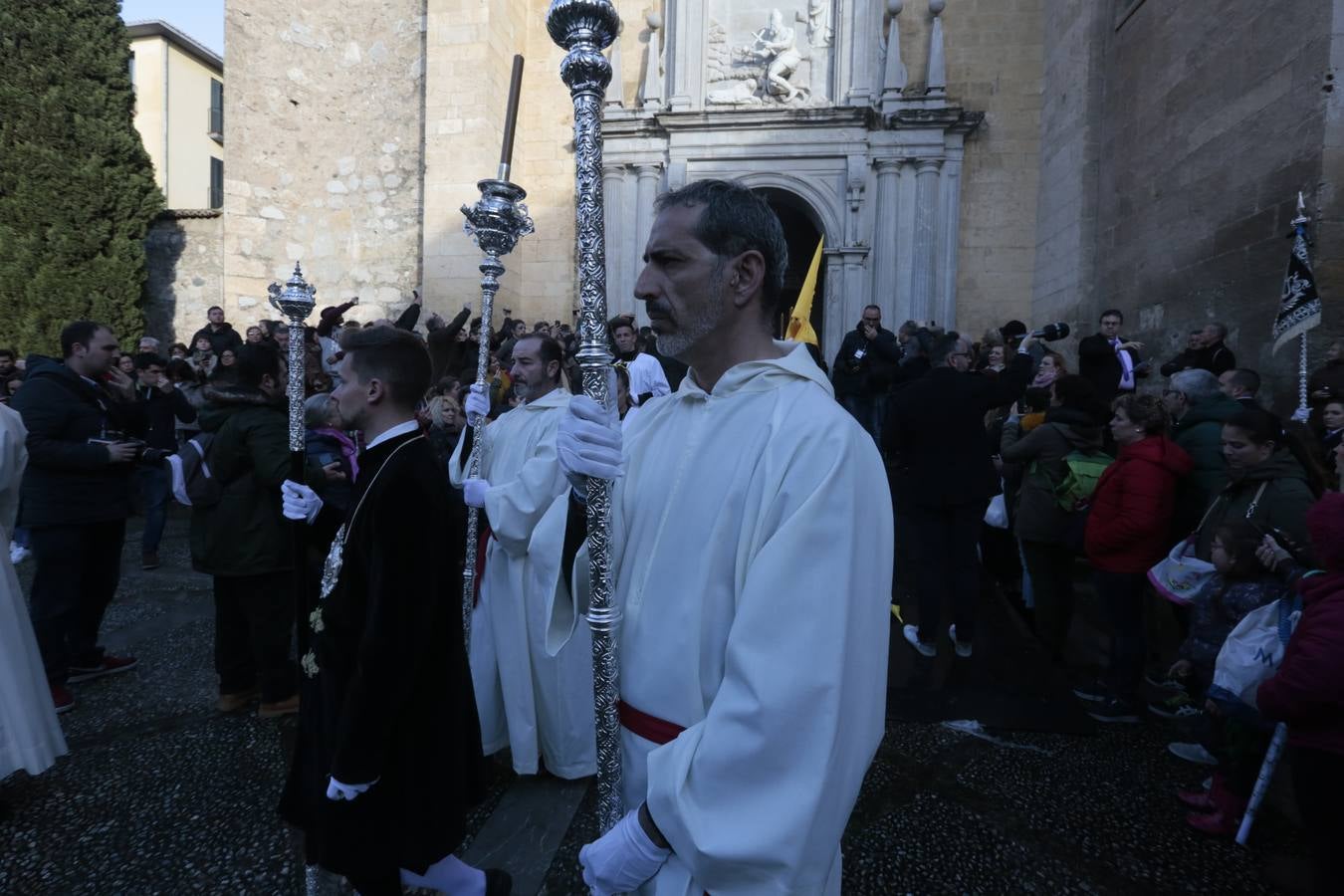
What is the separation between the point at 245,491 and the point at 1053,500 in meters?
4.64

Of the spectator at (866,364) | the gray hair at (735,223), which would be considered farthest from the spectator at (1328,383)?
the gray hair at (735,223)

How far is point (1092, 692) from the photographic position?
4.24 m

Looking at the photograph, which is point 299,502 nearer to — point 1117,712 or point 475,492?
point 475,492

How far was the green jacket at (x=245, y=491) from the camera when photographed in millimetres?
3641

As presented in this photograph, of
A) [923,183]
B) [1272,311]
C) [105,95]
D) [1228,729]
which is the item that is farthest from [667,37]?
[1228,729]

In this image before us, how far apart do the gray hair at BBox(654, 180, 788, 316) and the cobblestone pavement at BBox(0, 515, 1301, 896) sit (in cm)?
229

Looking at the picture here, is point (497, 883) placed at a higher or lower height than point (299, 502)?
lower

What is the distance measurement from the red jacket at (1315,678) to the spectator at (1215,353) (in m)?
4.75

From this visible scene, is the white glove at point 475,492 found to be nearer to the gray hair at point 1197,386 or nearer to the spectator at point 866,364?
the gray hair at point 1197,386

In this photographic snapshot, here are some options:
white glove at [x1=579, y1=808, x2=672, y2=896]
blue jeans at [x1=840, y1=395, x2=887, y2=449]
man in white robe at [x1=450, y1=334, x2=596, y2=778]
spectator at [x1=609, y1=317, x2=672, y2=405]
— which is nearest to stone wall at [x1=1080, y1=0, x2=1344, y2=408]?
blue jeans at [x1=840, y1=395, x2=887, y2=449]

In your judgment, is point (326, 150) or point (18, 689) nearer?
point (18, 689)

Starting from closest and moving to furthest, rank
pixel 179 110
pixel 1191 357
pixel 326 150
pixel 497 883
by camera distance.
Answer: pixel 497 883 → pixel 1191 357 → pixel 326 150 → pixel 179 110

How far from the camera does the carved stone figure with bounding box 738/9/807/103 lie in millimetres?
11383

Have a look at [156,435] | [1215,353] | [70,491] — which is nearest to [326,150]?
[156,435]
